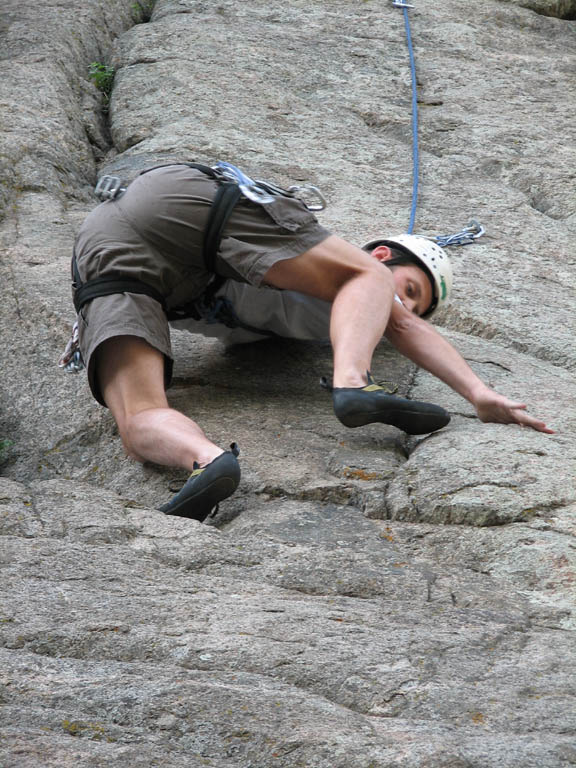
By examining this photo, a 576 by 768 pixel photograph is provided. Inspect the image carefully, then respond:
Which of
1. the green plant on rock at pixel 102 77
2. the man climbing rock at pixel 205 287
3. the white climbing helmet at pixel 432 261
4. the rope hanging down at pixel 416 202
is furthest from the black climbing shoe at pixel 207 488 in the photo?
the green plant on rock at pixel 102 77

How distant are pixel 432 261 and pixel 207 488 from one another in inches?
59.3

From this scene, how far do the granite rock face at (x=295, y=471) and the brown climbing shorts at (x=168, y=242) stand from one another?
0.43m

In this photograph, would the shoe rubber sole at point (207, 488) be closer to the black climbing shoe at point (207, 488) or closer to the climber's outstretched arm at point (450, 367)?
the black climbing shoe at point (207, 488)

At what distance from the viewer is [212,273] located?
3455mm

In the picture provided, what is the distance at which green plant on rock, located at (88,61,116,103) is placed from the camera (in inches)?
252

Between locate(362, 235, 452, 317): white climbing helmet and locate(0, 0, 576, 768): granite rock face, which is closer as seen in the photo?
locate(0, 0, 576, 768): granite rock face

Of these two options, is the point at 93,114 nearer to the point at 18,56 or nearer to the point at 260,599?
the point at 18,56

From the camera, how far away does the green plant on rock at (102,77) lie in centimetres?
641

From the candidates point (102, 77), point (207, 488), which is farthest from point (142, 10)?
point (207, 488)

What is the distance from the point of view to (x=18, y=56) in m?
6.13

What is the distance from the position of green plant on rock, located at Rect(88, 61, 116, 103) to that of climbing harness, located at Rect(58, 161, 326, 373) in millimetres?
3076

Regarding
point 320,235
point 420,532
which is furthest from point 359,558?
point 320,235

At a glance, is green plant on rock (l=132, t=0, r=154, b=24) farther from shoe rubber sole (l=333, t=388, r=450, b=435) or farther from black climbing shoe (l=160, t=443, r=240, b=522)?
black climbing shoe (l=160, t=443, r=240, b=522)

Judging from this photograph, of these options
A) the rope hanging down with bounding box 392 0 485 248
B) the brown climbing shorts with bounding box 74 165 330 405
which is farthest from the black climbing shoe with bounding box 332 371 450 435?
the rope hanging down with bounding box 392 0 485 248
